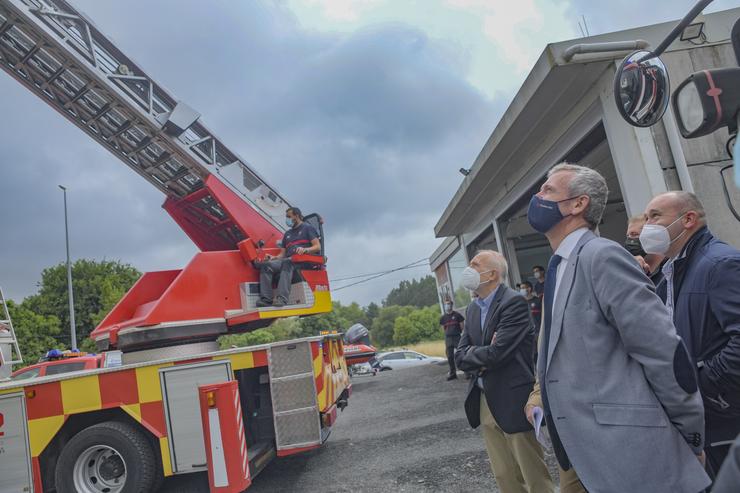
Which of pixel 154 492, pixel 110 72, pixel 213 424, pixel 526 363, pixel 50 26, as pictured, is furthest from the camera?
pixel 110 72

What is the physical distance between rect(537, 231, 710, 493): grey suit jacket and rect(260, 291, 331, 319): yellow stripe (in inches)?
168

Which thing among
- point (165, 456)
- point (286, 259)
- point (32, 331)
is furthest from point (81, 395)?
point (32, 331)

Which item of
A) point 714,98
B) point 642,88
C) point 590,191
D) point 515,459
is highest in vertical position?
point 642,88

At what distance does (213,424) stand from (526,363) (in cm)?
260

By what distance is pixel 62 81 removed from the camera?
6.36 meters

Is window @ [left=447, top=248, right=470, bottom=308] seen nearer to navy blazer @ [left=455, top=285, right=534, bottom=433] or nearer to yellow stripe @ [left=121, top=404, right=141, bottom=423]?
yellow stripe @ [left=121, top=404, right=141, bottom=423]

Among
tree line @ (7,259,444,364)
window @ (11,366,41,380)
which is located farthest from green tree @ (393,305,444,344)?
window @ (11,366,41,380)

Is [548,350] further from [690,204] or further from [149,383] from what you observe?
[149,383]

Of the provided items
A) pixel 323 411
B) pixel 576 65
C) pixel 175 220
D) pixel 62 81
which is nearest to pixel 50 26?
pixel 62 81

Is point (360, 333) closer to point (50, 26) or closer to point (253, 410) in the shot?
point (253, 410)

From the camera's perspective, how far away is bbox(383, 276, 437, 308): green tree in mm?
118812

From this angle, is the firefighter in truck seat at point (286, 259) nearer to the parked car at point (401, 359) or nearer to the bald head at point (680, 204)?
the bald head at point (680, 204)

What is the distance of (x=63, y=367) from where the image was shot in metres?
8.23

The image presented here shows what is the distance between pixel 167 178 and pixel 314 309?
2.93 m
